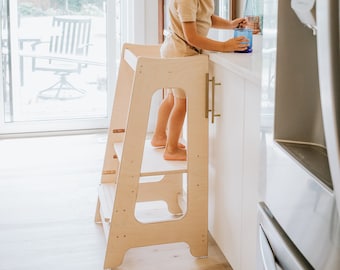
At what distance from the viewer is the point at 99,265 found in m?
2.13

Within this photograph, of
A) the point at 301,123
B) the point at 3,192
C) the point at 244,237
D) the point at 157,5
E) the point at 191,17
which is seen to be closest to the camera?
the point at 301,123

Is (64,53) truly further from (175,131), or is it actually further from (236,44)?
(236,44)

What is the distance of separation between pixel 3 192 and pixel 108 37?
1.55 metres

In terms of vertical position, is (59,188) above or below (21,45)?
below

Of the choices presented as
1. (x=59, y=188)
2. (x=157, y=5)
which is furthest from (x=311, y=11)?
(x=157, y=5)

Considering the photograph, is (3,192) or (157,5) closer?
(3,192)

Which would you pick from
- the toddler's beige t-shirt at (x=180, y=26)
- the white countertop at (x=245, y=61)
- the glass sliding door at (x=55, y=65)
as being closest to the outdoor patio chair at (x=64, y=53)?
the glass sliding door at (x=55, y=65)

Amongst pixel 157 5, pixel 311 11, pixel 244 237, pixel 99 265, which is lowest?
pixel 99 265

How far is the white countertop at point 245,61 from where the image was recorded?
156cm

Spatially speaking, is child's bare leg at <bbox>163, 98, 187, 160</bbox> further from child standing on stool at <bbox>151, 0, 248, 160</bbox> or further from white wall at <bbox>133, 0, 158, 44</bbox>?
white wall at <bbox>133, 0, 158, 44</bbox>

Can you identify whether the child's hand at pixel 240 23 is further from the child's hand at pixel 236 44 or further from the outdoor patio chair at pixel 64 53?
the outdoor patio chair at pixel 64 53

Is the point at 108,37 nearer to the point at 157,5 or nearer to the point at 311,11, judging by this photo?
the point at 157,5

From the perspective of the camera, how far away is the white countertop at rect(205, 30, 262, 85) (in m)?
1.56

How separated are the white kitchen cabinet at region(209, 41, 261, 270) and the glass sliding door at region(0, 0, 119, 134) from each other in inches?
84.7
